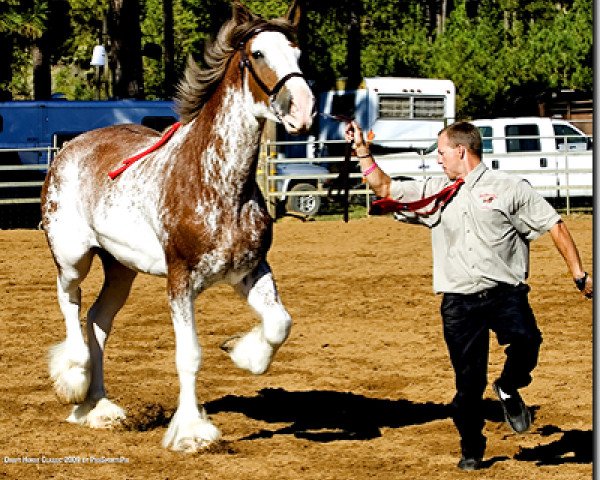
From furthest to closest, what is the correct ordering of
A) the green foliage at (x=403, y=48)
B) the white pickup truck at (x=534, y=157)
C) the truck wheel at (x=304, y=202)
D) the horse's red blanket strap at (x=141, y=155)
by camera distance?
the green foliage at (x=403, y=48) → the truck wheel at (x=304, y=202) → the white pickup truck at (x=534, y=157) → the horse's red blanket strap at (x=141, y=155)

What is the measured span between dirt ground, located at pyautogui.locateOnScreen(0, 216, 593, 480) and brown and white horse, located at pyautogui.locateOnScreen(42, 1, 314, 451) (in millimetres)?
475

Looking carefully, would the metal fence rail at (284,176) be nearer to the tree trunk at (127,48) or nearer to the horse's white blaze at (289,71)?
the tree trunk at (127,48)

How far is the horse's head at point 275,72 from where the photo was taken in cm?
641

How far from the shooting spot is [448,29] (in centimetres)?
4425

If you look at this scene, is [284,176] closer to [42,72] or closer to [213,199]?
[42,72]

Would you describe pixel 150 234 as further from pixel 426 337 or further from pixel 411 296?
pixel 411 296

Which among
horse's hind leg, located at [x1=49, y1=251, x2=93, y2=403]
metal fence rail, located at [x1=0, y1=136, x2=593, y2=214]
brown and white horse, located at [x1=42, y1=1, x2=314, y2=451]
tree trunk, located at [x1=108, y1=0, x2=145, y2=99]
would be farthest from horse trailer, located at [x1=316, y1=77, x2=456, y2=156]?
brown and white horse, located at [x1=42, y1=1, x2=314, y2=451]

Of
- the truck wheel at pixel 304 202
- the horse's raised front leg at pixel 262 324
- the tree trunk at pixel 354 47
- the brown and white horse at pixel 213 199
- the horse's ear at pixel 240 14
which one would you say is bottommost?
the truck wheel at pixel 304 202

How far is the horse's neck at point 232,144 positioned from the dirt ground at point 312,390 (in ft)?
5.13

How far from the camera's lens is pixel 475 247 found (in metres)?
6.18

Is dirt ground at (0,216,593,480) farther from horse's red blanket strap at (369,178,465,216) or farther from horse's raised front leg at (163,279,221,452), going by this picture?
horse's red blanket strap at (369,178,465,216)

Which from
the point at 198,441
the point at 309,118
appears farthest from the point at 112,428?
the point at 309,118

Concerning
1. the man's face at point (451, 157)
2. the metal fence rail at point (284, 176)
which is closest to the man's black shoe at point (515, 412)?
the man's face at point (451, 157)

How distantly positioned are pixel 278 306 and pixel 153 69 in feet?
130
